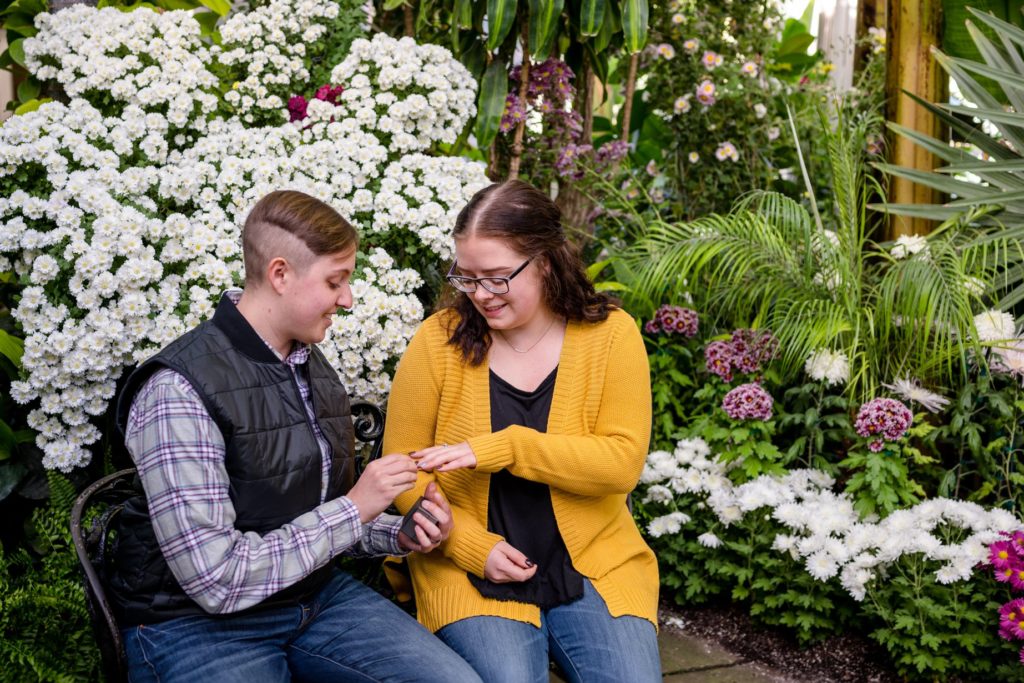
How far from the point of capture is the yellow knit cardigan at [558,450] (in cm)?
224

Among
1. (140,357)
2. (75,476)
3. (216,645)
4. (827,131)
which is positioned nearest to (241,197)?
(140,357)

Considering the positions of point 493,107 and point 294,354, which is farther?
point 493,107

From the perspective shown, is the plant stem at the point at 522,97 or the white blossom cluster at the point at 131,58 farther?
the plant stem at the point at 522,97

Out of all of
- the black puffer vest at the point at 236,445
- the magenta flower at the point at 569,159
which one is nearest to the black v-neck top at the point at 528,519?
the black puffer vest at the point at 236,445

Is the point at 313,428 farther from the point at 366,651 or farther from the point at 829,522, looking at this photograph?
the point at 829,522

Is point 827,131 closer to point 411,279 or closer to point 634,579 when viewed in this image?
point 411,279

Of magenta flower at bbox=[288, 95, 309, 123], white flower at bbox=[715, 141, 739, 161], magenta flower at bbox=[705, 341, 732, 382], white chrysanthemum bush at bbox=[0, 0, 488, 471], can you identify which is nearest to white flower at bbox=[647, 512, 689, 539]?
magenta flower at bbox=[705, 341, 732, 382]

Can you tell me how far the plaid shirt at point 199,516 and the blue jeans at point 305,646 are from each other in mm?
116

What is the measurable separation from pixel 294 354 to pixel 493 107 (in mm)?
2172

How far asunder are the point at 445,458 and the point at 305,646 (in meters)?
0.49

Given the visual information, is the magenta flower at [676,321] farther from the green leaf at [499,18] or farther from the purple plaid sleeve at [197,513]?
the purple plaid sleeve at [197,513]

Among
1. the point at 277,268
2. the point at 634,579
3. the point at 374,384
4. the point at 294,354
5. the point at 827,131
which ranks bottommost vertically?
the point at 634,579

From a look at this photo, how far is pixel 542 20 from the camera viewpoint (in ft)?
11.9

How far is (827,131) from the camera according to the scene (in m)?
3.90
